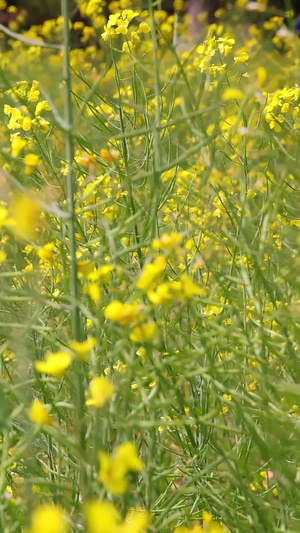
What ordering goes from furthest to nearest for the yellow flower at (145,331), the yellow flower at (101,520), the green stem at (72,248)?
1. the green stem at (72,248)
2. the yellow flower at (145,331)
3. the yellow flower at (101,520)

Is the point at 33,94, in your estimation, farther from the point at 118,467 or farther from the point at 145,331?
the point at 118,467

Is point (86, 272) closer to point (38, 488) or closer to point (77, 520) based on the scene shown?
point (77, 520)

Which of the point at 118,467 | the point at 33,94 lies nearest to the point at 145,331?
the point at 118,467

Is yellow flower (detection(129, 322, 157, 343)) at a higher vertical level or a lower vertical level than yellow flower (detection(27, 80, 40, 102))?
higher

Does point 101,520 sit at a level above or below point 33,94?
above

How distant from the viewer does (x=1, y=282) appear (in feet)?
4.68

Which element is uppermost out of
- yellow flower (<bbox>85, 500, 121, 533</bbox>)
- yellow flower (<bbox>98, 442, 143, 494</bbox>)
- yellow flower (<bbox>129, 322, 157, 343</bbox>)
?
yellow flower (<bbox>85, 500, 121, 533</bbox>)

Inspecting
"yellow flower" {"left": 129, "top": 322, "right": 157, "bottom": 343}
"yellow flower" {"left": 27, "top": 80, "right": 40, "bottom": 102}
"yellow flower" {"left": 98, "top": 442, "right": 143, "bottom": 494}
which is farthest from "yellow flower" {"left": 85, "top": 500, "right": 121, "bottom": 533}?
"yellow flower" {"left": 27, "top": 80, "right": 40, "bottom": 102}

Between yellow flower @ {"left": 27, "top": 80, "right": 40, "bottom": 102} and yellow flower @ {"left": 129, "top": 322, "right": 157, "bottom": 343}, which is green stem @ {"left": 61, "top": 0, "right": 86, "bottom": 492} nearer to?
yellow flower @ {"left": 129, "top": 322, "right": 157, "bottom": 343}

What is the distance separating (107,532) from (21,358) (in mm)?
427

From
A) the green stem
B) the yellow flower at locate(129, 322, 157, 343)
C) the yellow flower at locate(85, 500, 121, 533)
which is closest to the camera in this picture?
the yellow flower at locate(85, 500, 121, 533)

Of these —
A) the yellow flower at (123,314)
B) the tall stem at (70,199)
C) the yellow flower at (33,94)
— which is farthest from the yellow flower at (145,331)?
the yellow flower at (33,94)

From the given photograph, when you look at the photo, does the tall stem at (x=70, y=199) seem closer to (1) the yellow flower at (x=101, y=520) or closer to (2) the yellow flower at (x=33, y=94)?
(1) the yellow flower at (x=101, y=520)

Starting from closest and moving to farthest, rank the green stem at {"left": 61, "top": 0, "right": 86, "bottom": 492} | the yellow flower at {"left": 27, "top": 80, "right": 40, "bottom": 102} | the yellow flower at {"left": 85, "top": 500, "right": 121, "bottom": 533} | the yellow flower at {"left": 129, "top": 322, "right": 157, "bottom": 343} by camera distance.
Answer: the yellow flower at {"left": 85, "top": 500, "right": 121, "bottom": 533}
the yellow flower at {"left": 129, "top": 322, "right": 157, "bottom": 343}
the green stem at {"left": 61, "top": 0, "right": 86, "bottom": 492}
the yellow flower at {"left": 27, "top": 80, "right": 40, "bottom": 102}
